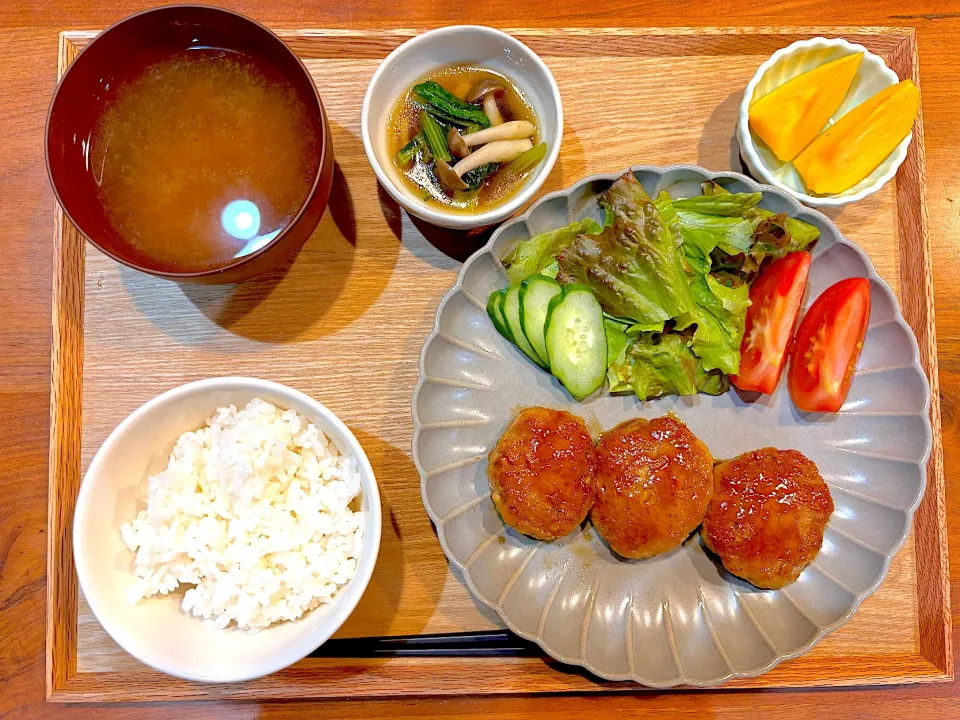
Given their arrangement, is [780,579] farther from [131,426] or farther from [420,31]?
[420,31]

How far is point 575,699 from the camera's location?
2.06 m

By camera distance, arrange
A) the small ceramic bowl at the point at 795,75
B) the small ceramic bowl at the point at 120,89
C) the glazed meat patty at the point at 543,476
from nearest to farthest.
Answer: the small ceramic bowl at the point at 120,89 < the glazed meat patty at the point at 543,476 < the small ceramic bowl at the point at 795,75

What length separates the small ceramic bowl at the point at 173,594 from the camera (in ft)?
5.66

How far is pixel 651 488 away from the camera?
6.01ft

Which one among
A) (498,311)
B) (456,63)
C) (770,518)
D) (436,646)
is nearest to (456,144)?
(456,63)

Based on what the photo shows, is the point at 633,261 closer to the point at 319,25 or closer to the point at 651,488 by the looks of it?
the point at 651,488

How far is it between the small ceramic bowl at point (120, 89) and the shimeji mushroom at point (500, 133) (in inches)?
16.2

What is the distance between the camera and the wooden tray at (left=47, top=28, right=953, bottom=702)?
200cm

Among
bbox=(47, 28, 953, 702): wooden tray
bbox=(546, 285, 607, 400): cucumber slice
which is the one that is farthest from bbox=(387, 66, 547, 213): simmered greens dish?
bbox=(546, 285, 607, 400): cucumber slice

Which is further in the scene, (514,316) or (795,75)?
(795,75)

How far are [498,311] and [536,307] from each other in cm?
11

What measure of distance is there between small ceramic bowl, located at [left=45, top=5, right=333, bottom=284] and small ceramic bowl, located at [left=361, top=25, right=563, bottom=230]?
211 mm

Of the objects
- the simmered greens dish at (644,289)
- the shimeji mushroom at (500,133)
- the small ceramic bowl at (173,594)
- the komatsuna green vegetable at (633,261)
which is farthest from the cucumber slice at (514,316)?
the small ceramic bowl at (173,594)

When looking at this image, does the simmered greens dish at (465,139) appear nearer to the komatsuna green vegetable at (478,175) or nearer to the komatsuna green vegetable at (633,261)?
the komatsuna green vegetable at (478,175)
